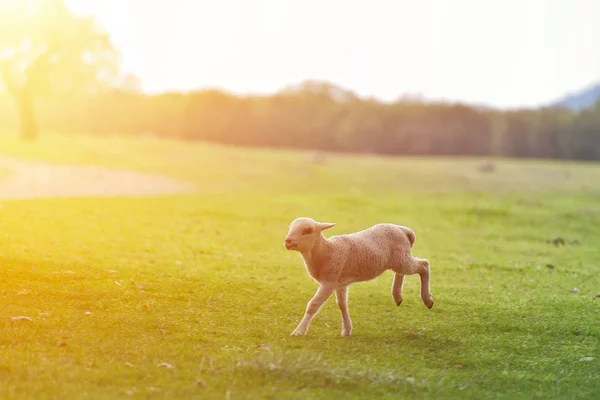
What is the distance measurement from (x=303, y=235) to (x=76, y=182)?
77.1ft

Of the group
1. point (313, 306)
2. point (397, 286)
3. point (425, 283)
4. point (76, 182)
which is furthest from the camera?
point (76, 182)

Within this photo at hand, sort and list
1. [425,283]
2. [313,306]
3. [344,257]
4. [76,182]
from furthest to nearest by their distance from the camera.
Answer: [76,182], [425,283], [344,257], [313,306]

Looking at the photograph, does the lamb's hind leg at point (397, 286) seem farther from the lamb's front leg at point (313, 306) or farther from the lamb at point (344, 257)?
the lamb's front leg at point (313, 306)

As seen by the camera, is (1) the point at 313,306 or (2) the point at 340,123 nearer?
(1) the point at 313,306

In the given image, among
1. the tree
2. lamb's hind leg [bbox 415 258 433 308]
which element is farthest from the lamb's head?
the tree

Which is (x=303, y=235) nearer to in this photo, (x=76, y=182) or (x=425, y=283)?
(x=425, y=283)

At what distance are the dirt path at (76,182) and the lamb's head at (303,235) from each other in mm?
18432

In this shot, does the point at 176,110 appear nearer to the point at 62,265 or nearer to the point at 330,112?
the point at 330,112

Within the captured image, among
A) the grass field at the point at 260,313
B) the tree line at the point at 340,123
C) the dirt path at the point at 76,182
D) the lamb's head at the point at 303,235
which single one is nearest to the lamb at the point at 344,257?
the lamb's head at the point at 303,235

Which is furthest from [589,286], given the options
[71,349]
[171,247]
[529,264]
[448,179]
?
[448,179]

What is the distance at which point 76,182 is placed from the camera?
28.3 m

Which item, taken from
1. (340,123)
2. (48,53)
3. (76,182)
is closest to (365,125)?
(340,123)

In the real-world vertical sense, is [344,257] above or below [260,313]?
above

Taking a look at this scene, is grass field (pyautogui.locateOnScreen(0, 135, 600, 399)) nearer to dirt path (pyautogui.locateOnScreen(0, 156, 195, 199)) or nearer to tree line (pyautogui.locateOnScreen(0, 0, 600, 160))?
dirt path (pyautogui.locateOnScreen(0, 156, 195, 199))
